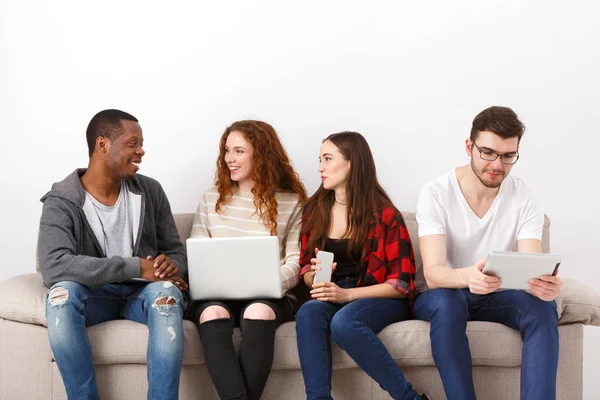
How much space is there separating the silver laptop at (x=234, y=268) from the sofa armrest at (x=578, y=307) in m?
1.00

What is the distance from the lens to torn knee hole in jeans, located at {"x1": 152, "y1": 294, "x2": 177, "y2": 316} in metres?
2.73

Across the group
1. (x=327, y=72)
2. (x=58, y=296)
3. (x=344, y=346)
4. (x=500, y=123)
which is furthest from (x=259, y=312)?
(x=327, y=72)

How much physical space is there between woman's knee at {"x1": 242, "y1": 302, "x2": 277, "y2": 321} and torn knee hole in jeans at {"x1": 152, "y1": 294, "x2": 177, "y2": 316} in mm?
254

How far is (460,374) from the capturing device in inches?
102

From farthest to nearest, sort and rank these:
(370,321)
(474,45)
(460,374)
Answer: (474,45) → (370,321) → (460,374)

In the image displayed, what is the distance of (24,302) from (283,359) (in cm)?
94

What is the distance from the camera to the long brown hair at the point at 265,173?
3.24 metres

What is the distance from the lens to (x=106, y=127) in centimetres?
304

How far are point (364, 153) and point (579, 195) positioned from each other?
1.23 meters

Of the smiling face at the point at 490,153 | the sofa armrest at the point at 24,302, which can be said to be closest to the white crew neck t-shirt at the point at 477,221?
the smiling face at the point at 490,153

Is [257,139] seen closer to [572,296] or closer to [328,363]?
[328,363]

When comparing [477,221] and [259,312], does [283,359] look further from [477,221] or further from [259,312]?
[477,221]

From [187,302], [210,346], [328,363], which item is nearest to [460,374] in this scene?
[328,363]

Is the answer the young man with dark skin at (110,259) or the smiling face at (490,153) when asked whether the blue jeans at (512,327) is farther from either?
the young man with dark skin at (110,259)
